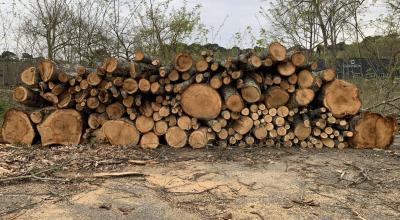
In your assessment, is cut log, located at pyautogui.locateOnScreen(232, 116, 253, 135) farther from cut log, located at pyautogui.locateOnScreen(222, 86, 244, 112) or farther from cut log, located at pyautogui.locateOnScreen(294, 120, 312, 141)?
cut log, located at pyautogui.locateOnScreen(294, 120, 312, 141)

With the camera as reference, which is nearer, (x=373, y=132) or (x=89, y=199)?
(x=89, y=199)

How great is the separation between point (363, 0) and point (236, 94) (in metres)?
7.03

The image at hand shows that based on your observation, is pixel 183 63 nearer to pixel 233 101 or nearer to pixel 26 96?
pixel 233 101

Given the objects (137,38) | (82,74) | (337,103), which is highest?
(137,38)

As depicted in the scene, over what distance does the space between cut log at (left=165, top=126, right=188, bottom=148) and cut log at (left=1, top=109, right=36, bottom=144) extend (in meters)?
2.01

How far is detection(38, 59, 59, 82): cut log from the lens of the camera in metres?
6.07

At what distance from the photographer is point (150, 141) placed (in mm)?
6059

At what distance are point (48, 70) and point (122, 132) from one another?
1.35m

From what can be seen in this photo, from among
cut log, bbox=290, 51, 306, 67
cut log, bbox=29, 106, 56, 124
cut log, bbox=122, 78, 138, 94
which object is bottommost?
cut log, bbox=29, 106, 56, 124

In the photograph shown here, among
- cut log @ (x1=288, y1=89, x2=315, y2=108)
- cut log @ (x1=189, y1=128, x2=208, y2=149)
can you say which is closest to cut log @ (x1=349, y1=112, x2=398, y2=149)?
cut log @ (x1=288, y1=89, x2=315, y2=108)

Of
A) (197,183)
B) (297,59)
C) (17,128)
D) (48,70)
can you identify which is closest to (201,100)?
(297,59)

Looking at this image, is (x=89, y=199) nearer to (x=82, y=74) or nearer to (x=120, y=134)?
(x=120, y=134)

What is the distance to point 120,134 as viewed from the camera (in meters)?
6.09

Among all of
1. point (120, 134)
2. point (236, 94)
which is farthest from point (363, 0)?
point (120, 134)
